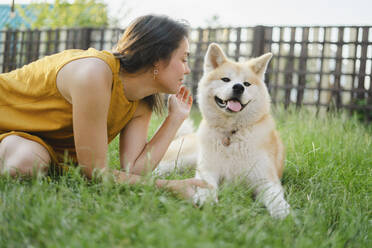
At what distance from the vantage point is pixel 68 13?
913cm

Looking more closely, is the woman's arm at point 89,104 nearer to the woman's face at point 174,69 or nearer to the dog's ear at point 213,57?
the woman's face at point 174,69

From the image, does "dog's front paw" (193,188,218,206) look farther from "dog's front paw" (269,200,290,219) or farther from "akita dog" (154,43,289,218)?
"akita dog" (154,43,289,218)

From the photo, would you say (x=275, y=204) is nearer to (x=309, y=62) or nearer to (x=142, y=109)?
(x=142, y=109)

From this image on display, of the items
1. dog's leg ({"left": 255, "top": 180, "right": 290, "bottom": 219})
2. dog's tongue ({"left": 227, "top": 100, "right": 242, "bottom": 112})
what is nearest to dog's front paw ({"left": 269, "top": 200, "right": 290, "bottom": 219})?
dog's leg ({"left": 255, "top": 180, "right": 290, "bottom": 219})

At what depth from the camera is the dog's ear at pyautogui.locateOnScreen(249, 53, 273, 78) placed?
2529 mm

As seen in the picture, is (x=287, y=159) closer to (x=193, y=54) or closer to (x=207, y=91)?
(x=207, y=91)

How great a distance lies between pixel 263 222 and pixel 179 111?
1.00 metres

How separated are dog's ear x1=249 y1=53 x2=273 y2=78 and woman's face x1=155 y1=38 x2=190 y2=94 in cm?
72

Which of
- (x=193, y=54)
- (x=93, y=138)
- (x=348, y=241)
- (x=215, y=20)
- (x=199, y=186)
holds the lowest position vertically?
Result: (x=348, y=241)

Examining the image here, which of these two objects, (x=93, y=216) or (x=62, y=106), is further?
(x=62, y=106)

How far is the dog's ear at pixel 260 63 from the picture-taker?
2.53 metres

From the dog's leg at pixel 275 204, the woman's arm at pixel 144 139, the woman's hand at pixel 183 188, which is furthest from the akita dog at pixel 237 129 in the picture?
the woman's hand at pixel 183 188

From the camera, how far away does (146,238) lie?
1.14 meters

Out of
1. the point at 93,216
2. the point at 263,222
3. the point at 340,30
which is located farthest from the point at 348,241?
the point at 340,30
